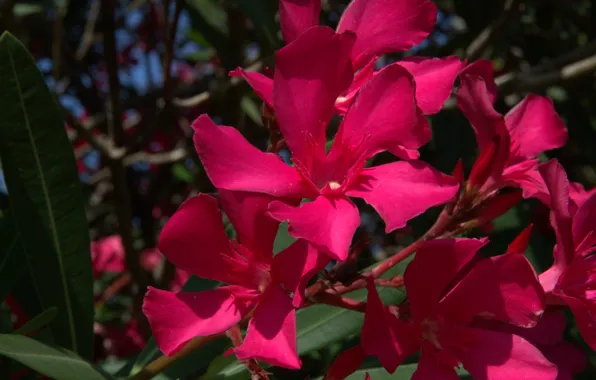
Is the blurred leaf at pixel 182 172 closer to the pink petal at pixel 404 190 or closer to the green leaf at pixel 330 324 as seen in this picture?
the green leaf at pixel 330 324

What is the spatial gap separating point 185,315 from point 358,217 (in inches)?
9.2

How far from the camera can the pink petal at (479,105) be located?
924mm

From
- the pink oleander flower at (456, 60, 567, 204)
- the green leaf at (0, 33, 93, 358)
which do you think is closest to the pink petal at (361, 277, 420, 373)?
the pink oleander flower at (456, 60, 567, 204)

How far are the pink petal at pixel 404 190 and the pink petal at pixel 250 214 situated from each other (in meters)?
0.11

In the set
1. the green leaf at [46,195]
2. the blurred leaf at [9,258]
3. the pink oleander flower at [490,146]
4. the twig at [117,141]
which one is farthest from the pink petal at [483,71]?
the twig at [117,141]

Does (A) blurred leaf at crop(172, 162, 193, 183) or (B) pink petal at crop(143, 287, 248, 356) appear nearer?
(B) pink petal at crop(143, 287, 248, 356)

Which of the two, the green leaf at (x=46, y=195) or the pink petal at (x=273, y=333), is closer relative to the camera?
the pink petal at (x=273, y=333)

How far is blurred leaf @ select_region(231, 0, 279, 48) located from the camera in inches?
59.6

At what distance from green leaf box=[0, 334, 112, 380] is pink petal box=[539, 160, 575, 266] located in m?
0.58

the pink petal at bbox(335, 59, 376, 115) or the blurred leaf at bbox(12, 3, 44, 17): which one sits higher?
the pink petal at bbox(335, 59, 376, 115)

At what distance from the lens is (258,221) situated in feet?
2.88

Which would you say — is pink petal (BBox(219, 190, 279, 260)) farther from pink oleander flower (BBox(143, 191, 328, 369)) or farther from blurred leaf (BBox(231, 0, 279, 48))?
blurred leaf (BBox(231, 0, 279, 48))

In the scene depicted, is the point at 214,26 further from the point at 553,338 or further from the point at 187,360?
the point at 553,338

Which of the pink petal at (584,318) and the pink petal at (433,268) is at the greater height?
the pink petal at (433,268)
